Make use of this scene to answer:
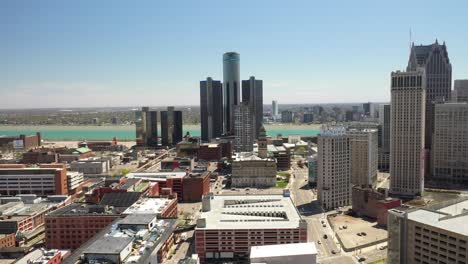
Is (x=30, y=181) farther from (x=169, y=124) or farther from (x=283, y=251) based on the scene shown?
(x=169, y=124)

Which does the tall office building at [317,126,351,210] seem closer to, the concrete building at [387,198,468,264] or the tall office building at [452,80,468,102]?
the concrete building at [387,198,468,264]

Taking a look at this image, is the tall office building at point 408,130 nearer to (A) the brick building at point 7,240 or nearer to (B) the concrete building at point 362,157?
(B) the concrete building at point 362,157

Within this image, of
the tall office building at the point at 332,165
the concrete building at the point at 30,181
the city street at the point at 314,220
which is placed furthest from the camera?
the concrete building at the point at 30,181

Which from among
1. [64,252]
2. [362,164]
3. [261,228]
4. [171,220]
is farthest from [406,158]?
[64,252]

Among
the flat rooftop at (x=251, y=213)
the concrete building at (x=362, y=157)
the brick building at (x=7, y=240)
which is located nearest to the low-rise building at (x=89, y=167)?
the flat rooftop at (x=251, y=213)

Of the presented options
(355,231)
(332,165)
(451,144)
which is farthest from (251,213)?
(451,144)

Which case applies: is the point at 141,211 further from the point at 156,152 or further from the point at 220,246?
the point at 156,152
